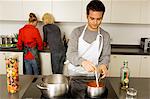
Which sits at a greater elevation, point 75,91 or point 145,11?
point 145,11

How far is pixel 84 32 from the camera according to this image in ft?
5.98

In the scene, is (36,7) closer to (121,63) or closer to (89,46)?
(121,63)

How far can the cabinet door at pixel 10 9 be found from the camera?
3227 millimetres

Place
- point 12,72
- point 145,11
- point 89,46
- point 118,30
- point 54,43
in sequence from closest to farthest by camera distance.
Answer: point 12,72 → point 89,46 → point 54,43 → point 145,11 → point 118,30

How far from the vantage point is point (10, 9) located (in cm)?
325

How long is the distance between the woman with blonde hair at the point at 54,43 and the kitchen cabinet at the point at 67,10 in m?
0.12

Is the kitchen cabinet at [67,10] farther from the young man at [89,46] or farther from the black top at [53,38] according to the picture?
the young man at [89,46]

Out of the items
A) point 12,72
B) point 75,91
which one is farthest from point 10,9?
point 75,91

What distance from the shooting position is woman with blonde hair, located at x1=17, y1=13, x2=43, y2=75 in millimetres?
3080

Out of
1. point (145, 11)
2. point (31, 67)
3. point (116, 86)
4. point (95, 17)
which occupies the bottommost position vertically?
point (31, 67)

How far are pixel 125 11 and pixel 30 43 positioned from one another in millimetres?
1454

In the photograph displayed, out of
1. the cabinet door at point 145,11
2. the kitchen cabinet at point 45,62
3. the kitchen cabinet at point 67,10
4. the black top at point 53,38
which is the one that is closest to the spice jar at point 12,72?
the black top at point 53,38

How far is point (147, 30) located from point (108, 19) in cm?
75

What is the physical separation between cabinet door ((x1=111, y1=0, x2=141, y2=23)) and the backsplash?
0.29m
